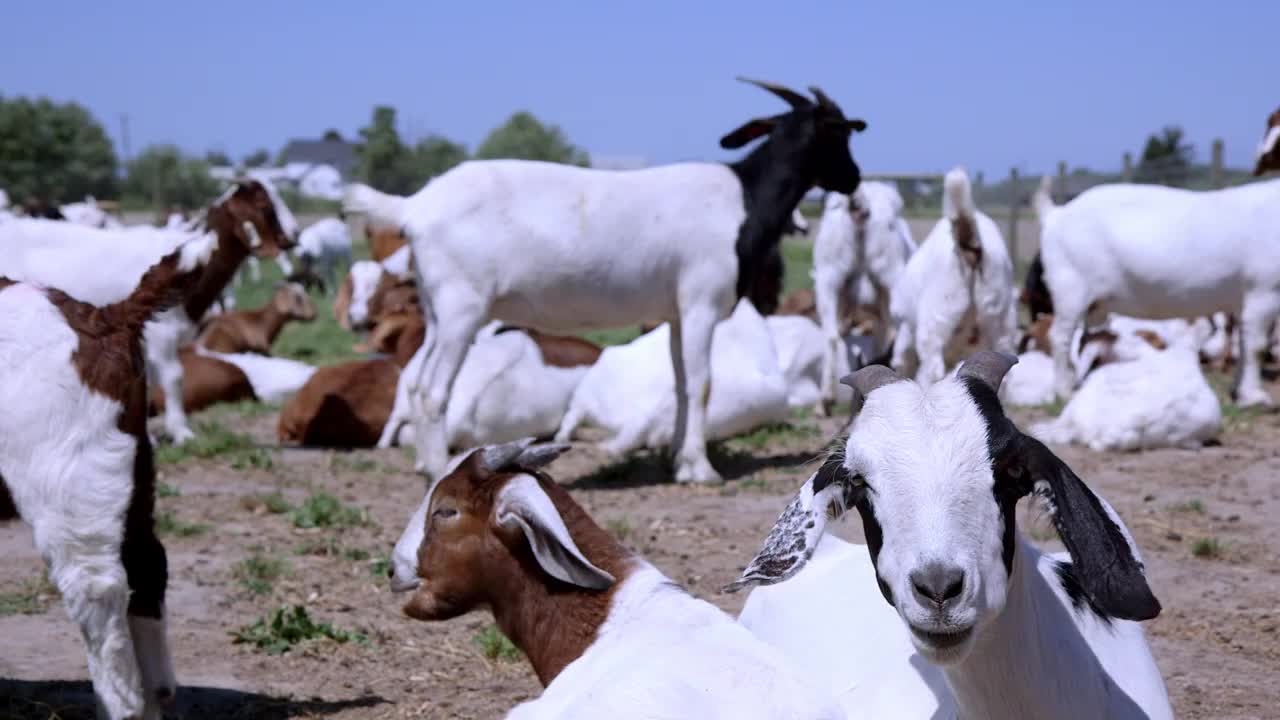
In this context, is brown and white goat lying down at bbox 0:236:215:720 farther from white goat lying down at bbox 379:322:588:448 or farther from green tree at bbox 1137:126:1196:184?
green tree at bbox 1137:126:1196:184

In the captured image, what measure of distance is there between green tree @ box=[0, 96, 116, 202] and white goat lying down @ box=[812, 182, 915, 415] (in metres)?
55.5

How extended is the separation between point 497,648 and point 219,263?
6.31 meters

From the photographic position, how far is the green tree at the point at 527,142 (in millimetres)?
75125

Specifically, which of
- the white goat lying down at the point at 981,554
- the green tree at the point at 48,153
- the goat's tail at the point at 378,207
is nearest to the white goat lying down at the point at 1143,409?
the goat's tail at the point at 378,207

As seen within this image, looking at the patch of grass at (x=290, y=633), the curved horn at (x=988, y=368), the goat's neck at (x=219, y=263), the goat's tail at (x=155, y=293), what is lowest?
the patch of grass at (x=290, y=633)

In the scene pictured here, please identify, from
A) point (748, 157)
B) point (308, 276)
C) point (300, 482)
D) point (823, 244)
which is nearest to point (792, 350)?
point (823, 244)

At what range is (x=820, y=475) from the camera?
123 inches

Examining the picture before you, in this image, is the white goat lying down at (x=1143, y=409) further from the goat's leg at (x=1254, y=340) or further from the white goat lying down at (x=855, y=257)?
the white goat lying down at (x=855, y=257)

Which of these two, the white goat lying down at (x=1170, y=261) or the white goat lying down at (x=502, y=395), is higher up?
the white goat lying down at (x=1170, y=261)

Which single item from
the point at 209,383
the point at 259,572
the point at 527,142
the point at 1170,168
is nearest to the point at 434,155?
the point at 527,142

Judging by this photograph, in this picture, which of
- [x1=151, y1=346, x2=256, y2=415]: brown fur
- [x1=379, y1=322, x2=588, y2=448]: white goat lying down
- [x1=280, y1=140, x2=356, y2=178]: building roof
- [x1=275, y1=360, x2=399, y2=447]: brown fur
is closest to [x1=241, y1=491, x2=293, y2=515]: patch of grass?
[x1=379, y1=322, x2=588, y2=448]: white goat lying down

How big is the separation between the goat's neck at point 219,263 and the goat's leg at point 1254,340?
26.4 ft

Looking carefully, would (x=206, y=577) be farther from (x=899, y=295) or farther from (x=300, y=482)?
(x=899, y=295)

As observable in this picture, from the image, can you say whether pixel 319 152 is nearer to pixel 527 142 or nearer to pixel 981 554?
pixel 527 142
